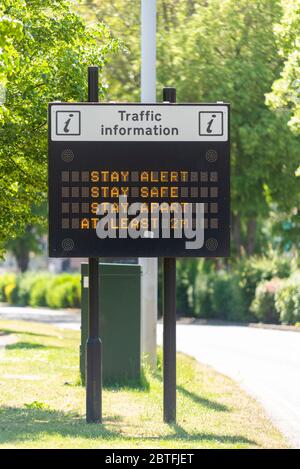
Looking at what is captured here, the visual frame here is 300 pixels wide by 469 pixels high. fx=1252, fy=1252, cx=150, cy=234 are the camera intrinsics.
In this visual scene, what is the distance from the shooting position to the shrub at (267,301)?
128 feet

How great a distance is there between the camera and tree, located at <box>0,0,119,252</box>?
15.3 meters

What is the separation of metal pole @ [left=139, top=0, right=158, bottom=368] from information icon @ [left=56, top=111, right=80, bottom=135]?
21.1 ft

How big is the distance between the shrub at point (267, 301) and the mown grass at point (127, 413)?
16.1m

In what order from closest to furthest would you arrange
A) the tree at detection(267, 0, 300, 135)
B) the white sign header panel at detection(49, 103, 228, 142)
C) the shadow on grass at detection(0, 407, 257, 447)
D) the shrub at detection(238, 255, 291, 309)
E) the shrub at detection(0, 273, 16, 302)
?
the shadow on grass at detection(0, 407, 257, 447) → the white sign header panel at detection(49, 103, 228, 142) → the tree at detection(267, 0, 300, 135) → the shrub at detection(238, 255, 291, 309) → the shrub at detection(0, 273, 16, 302)

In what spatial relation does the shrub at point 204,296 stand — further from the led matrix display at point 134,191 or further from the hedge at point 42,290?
the led matrix display at point 134,191

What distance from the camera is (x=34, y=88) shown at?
1541 centimetres

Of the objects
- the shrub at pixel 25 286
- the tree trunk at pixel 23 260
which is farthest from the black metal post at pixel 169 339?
the tree trunk at pixel 23 260

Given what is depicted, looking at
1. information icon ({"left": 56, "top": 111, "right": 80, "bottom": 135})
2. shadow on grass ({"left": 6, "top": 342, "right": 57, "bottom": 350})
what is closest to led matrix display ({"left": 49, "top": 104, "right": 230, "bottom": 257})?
information icon ({"left": 56, "top": 111, "right": 80, "bottom": 135})

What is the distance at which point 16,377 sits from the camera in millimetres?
19844

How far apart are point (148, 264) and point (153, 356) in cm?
154

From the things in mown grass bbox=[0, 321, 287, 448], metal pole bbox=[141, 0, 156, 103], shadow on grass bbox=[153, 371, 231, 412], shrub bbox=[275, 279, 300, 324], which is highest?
metal pole bbox=[141, 0, 156, 103]

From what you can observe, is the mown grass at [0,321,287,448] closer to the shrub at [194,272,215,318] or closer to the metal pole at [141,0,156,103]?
the metal pole at [141,0,156,103]

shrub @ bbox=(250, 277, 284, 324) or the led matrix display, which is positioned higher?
the led matrix display
